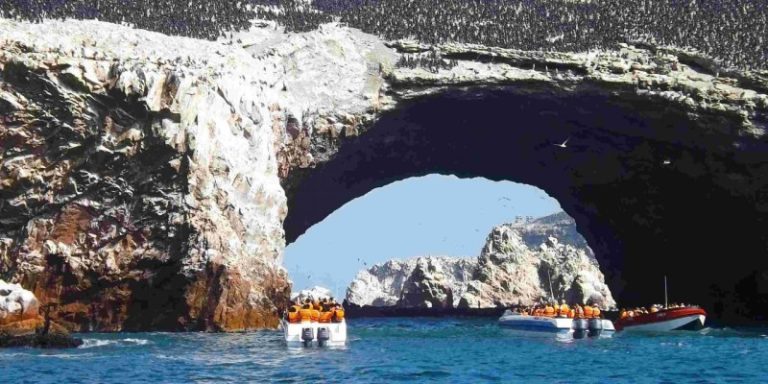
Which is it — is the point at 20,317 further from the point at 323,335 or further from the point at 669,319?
the point at 669,319

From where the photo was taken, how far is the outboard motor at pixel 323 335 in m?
55.3

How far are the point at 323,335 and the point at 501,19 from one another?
102 feet

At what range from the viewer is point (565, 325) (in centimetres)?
6738

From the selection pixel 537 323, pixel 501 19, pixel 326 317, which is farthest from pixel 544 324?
pixel 501 19

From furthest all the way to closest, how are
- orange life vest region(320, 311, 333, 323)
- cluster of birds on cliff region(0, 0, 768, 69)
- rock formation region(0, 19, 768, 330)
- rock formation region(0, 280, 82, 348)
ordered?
cluster of birds on cliff region(0, 0, 768, 69) → rock formation region(0, 19, 768, 330) → orange life vest region(320, 311, 333, 323) → rock formation region(0, 280, 82, 348)

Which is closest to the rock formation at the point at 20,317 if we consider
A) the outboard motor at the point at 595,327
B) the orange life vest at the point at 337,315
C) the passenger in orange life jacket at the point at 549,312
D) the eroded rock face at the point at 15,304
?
the eroded rock face at the point at 15,304

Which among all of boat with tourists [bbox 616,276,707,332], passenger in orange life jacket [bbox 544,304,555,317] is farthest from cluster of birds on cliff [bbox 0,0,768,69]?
passenger in orange life jacket [bbox 544,304,555,317]

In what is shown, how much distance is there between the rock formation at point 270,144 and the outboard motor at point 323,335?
8.13 metres

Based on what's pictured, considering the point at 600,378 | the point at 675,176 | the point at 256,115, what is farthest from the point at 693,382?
the point at 675,176

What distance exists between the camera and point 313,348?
180 ft

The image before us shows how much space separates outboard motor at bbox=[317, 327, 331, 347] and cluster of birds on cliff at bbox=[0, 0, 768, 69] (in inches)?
955

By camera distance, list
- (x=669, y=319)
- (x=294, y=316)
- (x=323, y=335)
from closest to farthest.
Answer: (x=323, y=335) < (x=294, y=316) < (x=669, y=319)

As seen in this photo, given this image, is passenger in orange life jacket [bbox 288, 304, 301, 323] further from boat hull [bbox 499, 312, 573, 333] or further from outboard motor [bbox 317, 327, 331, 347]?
boat hull [bbox 499, 312, 573, 333]

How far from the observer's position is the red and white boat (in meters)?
70.2
